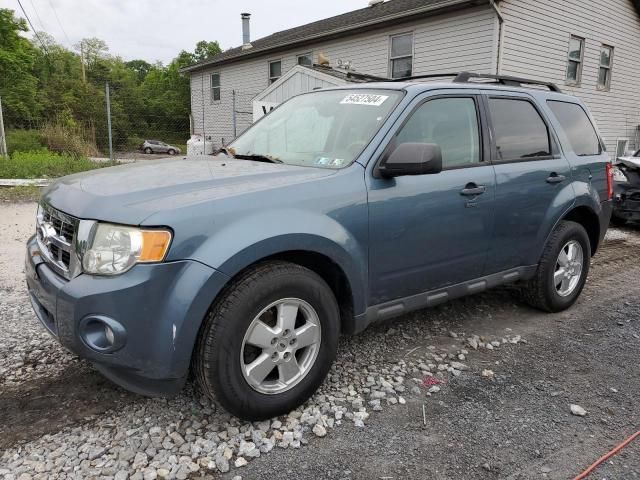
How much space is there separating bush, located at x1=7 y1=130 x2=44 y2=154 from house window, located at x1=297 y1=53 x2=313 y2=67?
351 inches

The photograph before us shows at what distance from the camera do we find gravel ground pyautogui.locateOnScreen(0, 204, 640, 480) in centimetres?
243

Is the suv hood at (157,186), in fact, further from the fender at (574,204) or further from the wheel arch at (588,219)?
the wheel arch at (588,219)

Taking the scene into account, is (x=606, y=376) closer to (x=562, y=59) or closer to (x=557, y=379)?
(x=557, y=379)

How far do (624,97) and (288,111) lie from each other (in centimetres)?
1697

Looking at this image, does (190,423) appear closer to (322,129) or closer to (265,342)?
(265,342)

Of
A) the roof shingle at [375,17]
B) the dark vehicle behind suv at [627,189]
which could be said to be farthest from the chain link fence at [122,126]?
the dark vehicle behind suv at [627,189]

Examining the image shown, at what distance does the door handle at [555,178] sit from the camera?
13.3ft

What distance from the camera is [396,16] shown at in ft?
46.2

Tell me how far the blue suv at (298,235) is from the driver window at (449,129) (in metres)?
0.01

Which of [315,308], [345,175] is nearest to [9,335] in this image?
[315,308]

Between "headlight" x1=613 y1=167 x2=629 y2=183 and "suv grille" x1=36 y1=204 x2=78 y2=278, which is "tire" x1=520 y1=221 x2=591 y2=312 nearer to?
"suv grille" x1=36 y1=204 x2=78 y2=278

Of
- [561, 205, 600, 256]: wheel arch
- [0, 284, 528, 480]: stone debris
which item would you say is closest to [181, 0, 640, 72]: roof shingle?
Result: [561, 205, 600, 256]: wheel arch

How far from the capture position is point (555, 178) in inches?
162

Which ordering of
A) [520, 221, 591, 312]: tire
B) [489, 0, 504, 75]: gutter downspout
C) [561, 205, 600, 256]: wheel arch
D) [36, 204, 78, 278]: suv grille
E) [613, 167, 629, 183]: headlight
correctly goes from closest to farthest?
1. [36, 204, 78, 278]: suv grille
2. [520, 221, 591, 312]: tire
3. [561, 205, 600, 256]: wheel arch
4. [613, 167, 629, 183]: headlight
5. [489, 0, 504, 75]: gutter downspout
